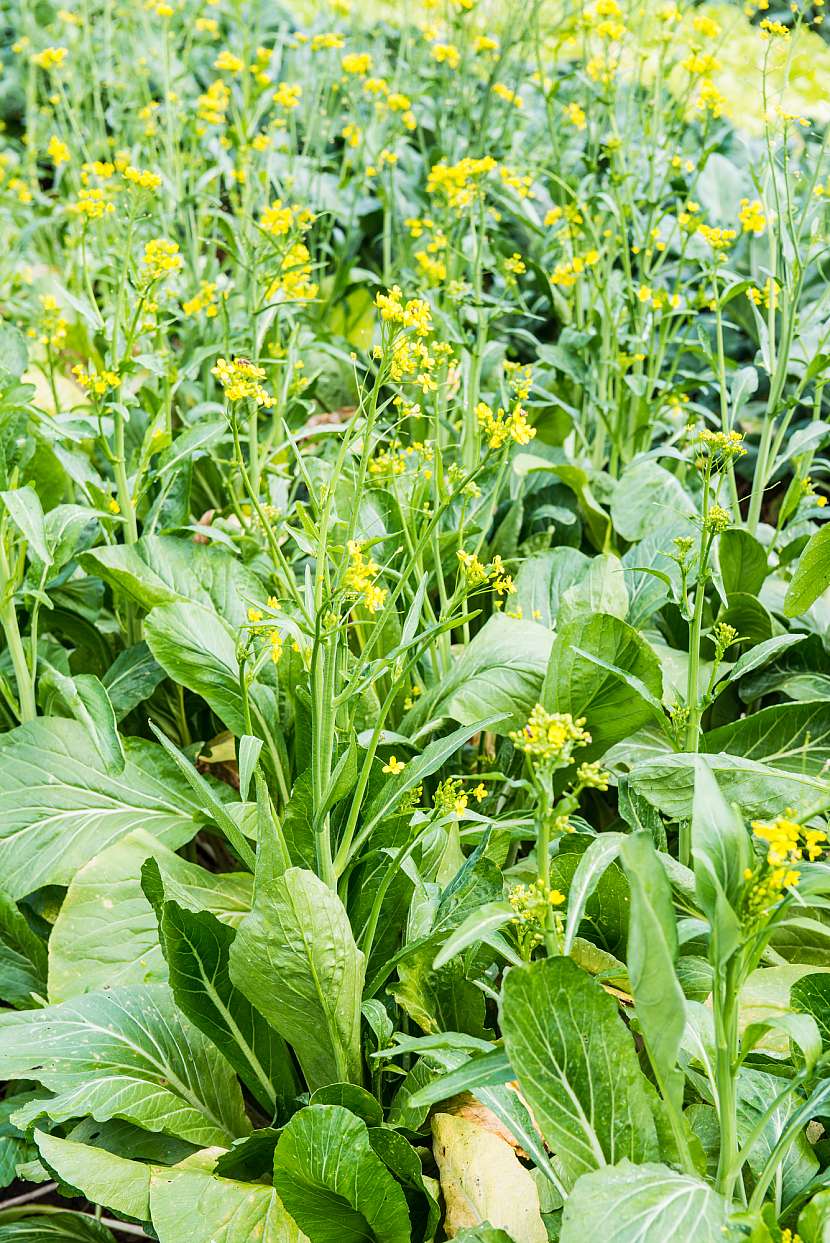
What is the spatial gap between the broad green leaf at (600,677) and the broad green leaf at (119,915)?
0.59 meters

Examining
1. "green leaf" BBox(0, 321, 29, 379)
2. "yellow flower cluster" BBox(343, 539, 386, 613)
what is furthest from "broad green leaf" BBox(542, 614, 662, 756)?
"green leaf" BBox(0, 321, 29, 379)

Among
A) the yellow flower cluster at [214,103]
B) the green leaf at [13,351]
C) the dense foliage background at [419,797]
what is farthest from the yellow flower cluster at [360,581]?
the yellow flower cluster at [214,103]

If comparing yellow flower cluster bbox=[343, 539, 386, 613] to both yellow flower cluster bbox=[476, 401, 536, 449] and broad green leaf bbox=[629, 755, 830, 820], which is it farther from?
broad green leaf bbox=[629, 755, 830, 820]

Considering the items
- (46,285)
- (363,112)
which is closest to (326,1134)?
(46,285)

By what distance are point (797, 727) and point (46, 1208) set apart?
1.40 meters

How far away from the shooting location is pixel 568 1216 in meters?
1.02

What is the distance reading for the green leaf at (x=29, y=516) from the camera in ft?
5.98

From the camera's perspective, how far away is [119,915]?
1.75 m

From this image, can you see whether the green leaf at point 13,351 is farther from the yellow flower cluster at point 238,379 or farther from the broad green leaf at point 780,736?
the broad green leaf at point 780,736

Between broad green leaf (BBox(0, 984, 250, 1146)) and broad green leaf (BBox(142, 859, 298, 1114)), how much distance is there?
0.07 m

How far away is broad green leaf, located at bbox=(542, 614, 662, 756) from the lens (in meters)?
1.74

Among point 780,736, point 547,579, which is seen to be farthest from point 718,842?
point 547,579

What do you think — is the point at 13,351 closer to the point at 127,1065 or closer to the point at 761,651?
the point at 127,1065

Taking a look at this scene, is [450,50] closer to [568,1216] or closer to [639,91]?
[639,91]
